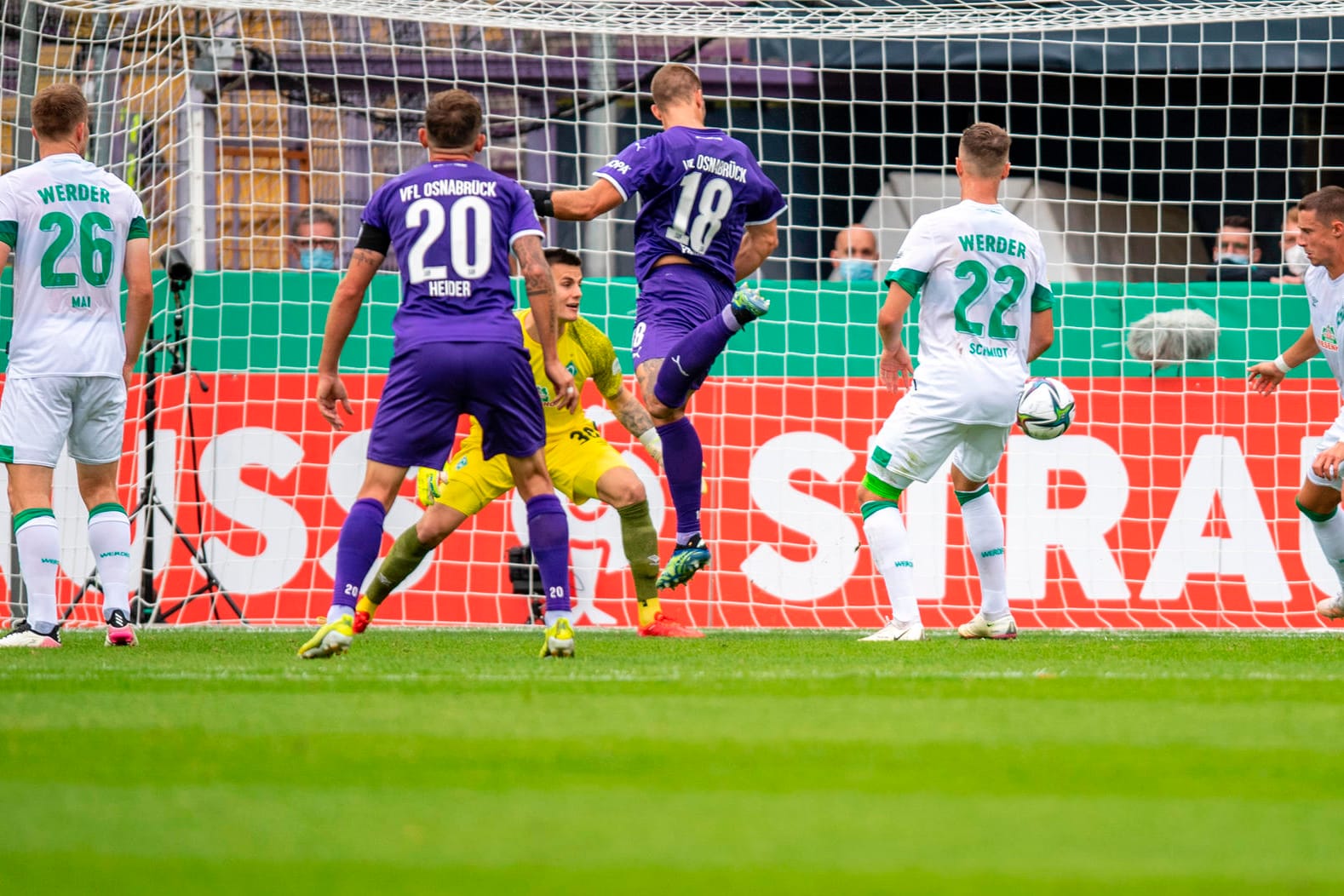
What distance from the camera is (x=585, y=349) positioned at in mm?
8430

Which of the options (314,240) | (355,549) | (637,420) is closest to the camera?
(355,549)

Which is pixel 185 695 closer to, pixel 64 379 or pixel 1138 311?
pixel 64 379

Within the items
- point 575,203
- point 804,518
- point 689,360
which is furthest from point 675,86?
point 804,518

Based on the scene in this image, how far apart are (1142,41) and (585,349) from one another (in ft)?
18.3

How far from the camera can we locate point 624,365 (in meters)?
10.5

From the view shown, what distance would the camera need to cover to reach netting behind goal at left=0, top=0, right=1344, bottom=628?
9938mm

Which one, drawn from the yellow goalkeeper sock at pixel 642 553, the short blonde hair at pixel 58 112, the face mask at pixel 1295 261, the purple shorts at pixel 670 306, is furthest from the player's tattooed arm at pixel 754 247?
the face mask at pixel 1295 261

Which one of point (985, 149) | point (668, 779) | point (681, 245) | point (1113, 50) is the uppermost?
point (1113, 50)

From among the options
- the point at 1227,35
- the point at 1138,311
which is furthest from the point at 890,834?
the point at 1227,35

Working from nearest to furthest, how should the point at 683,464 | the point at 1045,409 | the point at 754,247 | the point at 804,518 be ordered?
the point at 1045,409 → the point at 683,464 → the point at 754,247 → the point at 804,518

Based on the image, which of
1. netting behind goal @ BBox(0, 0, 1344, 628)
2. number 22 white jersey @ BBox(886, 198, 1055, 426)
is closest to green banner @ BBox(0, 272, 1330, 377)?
netting behind goal @ BBox(0, 0, 1344, 628)

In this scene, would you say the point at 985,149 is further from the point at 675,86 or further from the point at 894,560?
the point at 894,560

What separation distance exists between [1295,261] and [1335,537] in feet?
12.4

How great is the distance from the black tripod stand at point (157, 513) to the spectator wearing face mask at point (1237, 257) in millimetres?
6285
